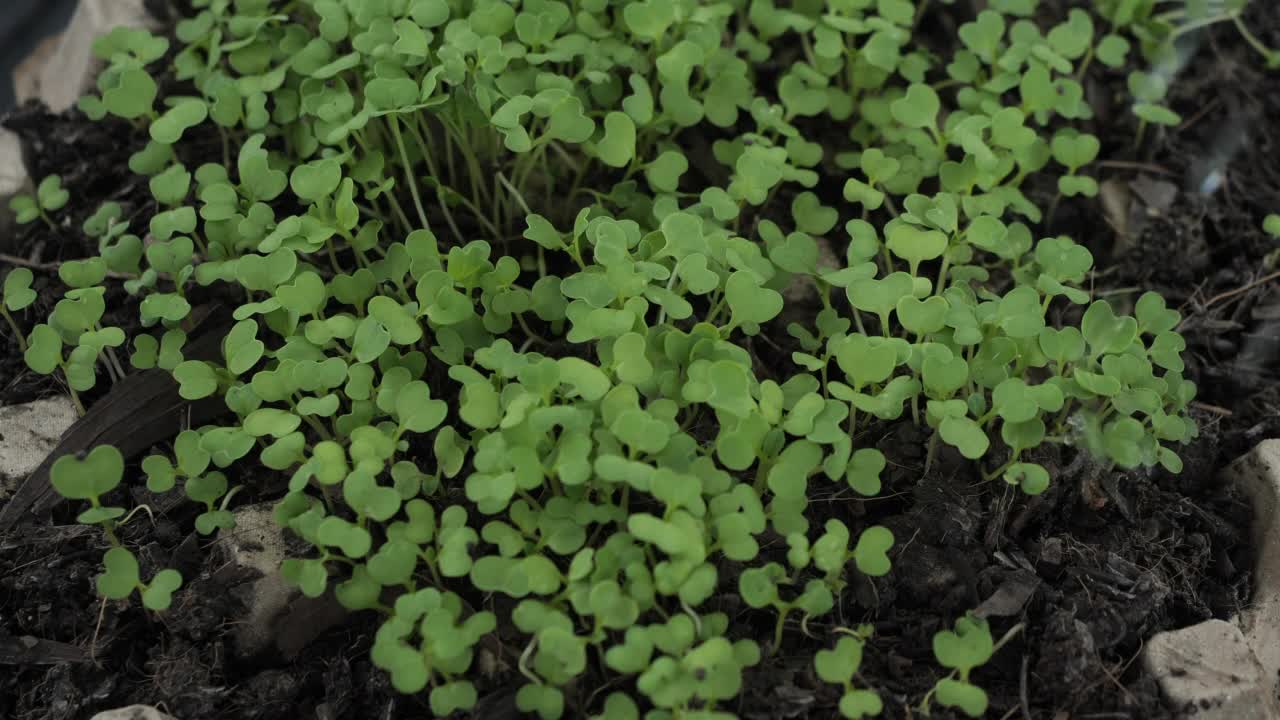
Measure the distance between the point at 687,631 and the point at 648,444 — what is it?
0.68 ft

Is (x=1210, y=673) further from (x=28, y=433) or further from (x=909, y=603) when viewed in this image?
(x=28, y=433)

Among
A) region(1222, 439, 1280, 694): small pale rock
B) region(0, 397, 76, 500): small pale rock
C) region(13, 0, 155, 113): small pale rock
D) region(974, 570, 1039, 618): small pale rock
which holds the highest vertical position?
region(13, 0, 155, 113): small pale rock

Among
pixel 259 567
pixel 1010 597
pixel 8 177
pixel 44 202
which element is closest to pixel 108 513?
pixel 259 567

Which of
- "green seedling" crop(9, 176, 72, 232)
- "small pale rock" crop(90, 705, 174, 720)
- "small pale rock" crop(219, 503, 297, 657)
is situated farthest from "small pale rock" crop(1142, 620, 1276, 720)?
"green seedling" crop(9, 176, 72, 232)

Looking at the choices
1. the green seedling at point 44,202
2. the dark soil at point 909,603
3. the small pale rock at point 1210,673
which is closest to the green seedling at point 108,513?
the dark soil at point 909,603

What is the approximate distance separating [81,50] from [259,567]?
3.90ft

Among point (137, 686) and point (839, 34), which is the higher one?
point (839, 34)

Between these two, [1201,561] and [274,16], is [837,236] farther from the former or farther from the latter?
[274,16]

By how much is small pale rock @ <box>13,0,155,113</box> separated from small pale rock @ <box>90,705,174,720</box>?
3.93 feet

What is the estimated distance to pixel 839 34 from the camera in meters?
1.84

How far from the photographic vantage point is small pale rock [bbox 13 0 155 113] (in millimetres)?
2020

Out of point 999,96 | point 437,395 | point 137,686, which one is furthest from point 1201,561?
point 137,686

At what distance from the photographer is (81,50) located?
2066 millimetres

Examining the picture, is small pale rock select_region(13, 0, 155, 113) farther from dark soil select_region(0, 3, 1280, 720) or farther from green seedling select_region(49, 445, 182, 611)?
green seedling select_region(49, 445, 182, 611)
